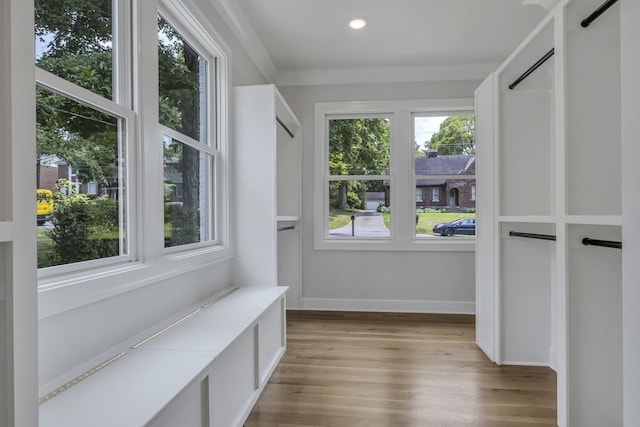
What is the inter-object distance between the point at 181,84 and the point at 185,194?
653mm

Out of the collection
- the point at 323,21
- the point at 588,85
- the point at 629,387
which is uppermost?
the point at 323,21

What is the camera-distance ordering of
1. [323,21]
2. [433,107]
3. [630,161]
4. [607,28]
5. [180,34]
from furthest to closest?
1. [433,107]
2. [323,21]
3. [180,34]
4. [607,28]
5. [630,161]

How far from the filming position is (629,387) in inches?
52.7

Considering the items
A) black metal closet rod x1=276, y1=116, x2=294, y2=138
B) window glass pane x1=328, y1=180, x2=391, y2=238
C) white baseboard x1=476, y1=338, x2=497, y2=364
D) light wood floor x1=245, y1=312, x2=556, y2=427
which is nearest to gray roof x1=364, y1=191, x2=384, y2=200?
window glass pane x1=328, y1=180, x2=391, y2=238

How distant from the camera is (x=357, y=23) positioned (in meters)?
2.96

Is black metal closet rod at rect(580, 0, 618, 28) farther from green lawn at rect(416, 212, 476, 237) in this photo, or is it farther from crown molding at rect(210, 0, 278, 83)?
green lawn at rect(416, 212, 476, 237)

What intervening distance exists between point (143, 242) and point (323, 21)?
87.6 inches

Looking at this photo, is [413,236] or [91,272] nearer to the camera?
[91,272]

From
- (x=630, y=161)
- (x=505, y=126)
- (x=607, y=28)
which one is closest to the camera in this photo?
(x=630, y=161)

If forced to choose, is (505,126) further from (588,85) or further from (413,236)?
(413,236)

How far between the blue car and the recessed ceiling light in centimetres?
217

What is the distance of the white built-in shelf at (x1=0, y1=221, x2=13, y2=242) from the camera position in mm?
616

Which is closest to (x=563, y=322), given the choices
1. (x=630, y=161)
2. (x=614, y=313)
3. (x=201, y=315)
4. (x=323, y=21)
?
(x=614, y=313)

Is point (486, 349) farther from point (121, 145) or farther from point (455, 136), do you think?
point (121, 145)
